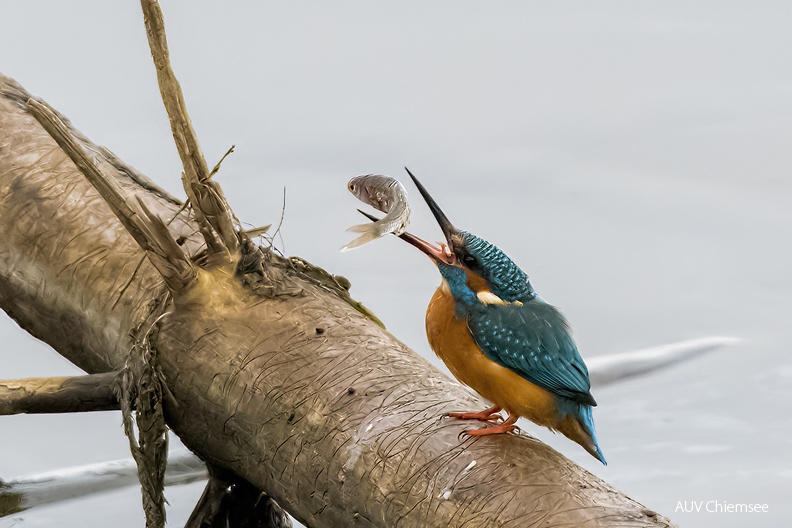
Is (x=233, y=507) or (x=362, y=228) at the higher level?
(x=362, y=228)

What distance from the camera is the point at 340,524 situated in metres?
1.57

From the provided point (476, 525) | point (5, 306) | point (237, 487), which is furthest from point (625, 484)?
point (5, 306)

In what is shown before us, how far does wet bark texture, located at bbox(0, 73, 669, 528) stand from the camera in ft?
4.78

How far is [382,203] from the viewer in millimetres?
1685

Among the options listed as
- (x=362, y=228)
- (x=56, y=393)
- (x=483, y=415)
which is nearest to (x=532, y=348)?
(x=483, y=415)

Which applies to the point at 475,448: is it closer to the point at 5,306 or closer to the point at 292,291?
the point at 292,291

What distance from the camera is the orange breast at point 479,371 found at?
152 cm

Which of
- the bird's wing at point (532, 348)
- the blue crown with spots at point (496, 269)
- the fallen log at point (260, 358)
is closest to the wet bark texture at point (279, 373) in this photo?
the fallen log at point (260, 358)

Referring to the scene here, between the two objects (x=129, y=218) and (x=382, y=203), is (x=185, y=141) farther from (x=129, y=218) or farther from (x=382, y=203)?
(x=382, y=203)

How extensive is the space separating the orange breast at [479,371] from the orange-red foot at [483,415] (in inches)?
0.9

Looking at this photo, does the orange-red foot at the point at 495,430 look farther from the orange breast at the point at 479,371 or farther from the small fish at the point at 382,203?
the small fish at the point at 382,203

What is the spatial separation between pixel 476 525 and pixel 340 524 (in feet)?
0.84

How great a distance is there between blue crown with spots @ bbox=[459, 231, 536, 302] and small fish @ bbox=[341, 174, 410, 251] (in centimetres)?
10

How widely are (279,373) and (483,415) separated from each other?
345 millimetres
